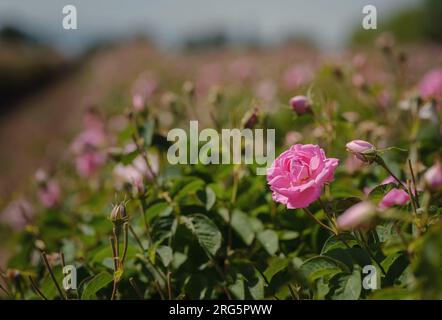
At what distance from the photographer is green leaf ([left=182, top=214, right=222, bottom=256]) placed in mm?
970

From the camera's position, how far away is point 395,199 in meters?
0.87

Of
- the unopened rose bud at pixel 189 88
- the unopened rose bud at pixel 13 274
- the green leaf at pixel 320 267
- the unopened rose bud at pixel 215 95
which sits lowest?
the unopened rose bud at pixel 13 274

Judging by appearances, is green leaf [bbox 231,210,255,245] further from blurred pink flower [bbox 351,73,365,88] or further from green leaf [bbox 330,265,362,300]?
blurred pink flower [bbox 351,73,365,88]

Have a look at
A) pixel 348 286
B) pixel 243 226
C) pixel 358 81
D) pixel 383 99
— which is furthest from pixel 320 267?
pixel 383 99

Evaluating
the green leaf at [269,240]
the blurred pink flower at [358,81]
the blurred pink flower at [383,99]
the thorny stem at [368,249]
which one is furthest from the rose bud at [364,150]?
the blurred pink flower at [383,99]

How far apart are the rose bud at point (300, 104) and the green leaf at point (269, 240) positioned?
231 millimetres

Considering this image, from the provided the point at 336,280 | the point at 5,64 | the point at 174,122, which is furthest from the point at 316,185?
the point at 5,64

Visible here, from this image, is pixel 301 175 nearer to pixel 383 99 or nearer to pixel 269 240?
pixel 269 240

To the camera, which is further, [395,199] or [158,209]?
[158,209]

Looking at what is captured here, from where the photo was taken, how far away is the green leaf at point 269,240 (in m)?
1.01

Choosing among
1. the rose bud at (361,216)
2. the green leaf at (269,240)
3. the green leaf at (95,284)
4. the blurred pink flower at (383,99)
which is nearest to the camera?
the rose bud at (361,216)

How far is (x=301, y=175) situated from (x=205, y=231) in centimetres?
25

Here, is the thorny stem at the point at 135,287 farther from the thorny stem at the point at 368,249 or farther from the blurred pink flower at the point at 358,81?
the blurred pink flower at the point at 358,81
